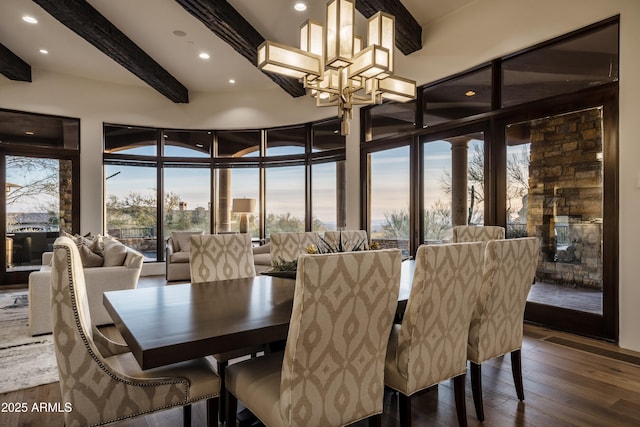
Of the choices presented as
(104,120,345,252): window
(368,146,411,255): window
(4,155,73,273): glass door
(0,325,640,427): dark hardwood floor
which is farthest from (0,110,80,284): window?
(368,146,411,255): window

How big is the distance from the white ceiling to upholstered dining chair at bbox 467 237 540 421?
11.7ft

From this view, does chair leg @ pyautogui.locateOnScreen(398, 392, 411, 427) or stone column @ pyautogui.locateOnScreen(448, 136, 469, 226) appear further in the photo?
stone column @ pyautogui.locateOnScreen(448, 136, 469, 226)

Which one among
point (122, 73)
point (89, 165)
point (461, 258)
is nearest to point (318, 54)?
point (461, 258)

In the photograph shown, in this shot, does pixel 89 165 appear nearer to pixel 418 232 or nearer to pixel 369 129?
pixel 369 129

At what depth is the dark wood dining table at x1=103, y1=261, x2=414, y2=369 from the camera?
4.10ft

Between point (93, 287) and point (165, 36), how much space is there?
12.2 feet

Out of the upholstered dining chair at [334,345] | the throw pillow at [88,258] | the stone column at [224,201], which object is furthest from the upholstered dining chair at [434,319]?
the stone column at [224,201]

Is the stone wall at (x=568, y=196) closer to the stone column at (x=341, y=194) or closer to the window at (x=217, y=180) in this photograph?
the stone column at (x=341, y=194)

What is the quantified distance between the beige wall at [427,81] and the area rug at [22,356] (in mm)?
3173

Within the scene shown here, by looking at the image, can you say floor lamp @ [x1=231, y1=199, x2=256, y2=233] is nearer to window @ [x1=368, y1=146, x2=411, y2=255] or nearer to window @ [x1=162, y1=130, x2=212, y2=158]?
window @ [x1=162, y1=130, x2=212, y2=158]

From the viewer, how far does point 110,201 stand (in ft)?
23.7

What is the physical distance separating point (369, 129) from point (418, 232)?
1880mm

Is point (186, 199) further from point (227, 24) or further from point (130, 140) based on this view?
point (227, 24)

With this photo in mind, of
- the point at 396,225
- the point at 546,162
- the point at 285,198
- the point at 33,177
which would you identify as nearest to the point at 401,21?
the point at 546,162
